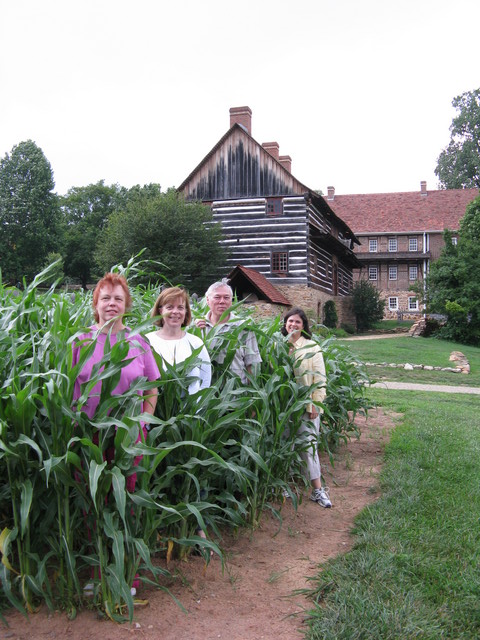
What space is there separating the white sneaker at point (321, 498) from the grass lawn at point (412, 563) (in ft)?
1.16

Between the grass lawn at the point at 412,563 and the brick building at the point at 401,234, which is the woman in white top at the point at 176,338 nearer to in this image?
the grass lawn at the point at 412,563

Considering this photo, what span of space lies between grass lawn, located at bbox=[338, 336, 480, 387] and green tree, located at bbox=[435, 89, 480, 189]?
103ft

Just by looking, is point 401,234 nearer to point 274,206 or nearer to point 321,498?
point 274,206

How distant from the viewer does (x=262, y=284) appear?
1023 inches

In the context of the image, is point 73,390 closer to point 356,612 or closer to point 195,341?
point 195,341

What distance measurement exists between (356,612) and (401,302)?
4806 cm

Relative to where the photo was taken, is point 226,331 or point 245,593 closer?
point 245,593

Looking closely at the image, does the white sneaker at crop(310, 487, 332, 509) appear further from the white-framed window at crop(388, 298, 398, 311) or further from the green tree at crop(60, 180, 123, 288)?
the green tree at crop(60, 180, 123, 288)

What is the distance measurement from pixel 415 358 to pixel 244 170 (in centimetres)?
1419

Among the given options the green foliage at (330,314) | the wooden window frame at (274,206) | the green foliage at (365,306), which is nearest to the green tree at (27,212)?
the wooden window frame at (274,206)

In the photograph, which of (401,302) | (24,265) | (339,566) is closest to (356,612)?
(339,566)

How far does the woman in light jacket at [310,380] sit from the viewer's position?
4.34 meters

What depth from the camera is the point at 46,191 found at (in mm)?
42438

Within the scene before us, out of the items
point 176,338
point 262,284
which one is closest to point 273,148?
point 262,284
